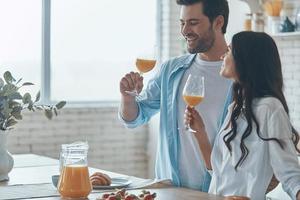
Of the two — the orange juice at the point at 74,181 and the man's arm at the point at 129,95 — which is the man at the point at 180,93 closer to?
the man's arm at the point at 129,95

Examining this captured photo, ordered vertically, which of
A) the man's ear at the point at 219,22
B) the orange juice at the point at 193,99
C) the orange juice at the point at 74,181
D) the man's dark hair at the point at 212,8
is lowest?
the orange juice at the point at 74,181

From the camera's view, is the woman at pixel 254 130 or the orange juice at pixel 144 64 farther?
the orange juice at pixel 144 64

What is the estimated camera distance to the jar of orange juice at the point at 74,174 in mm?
2590

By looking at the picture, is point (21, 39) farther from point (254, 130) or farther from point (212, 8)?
point (254, 130)

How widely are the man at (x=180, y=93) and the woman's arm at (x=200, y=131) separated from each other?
13 centimetres

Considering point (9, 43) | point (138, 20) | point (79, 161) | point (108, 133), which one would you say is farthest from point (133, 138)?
point (79, 161)

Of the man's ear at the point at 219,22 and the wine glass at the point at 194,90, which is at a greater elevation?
the man's ear at the point at 219,22

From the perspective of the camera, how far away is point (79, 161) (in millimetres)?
2611

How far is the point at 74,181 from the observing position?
8.48 feet

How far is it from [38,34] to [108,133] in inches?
45.6

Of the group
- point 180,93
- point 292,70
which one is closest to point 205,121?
point 180,93

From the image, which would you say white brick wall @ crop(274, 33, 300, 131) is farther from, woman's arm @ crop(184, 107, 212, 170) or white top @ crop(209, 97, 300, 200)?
white top @ crop(209, 97, 300, 200)

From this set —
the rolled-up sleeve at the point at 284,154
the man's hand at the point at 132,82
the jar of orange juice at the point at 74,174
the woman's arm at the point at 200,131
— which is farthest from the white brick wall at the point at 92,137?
the rolled-up sleeve at the point at 284,154

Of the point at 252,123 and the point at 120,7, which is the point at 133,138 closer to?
the point at 120,7
